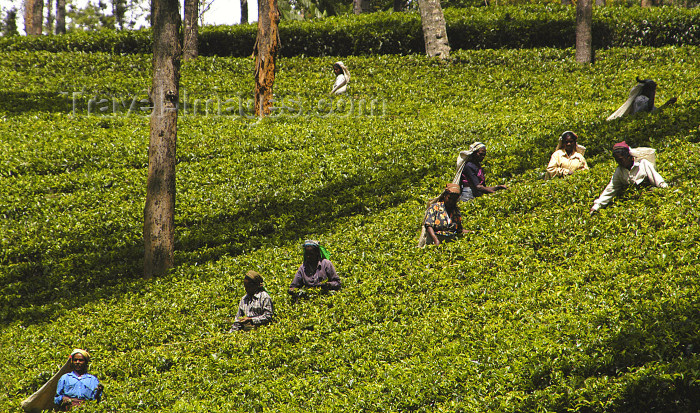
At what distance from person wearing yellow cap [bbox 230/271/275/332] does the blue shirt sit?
2011 millimetres

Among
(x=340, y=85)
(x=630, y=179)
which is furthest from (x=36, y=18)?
(x=630, y=179)

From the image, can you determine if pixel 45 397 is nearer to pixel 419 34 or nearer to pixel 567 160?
pixel 567 160

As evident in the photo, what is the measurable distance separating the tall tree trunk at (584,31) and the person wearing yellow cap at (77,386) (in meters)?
17.9

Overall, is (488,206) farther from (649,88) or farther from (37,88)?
(37,88)

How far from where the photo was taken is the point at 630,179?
30.5 ft

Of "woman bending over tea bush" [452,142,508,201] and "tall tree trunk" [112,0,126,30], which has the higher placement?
"tall tree trunk" [112,0,126,30]

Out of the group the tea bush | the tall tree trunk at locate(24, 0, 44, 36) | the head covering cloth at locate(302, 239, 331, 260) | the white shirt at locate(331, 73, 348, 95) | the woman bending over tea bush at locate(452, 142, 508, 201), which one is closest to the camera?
the head covering cloth at locate(302, 239, 331, 260)

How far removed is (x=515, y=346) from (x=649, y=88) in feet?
32.4

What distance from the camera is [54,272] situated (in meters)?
11.9

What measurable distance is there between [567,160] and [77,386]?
9.31 m

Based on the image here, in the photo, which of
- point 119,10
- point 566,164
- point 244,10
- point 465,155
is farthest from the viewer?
point 119,10

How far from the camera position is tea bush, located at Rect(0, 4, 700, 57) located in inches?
831

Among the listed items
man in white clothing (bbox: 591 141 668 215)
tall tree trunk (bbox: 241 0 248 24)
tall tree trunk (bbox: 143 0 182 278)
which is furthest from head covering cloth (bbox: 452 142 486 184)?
tall tree trunk (bbox: 241 0 248 24)

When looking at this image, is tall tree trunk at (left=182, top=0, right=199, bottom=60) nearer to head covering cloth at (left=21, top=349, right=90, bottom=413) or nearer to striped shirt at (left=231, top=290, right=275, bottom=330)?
striped shirt at (left=231, top=290, right=275, bottom=330)
